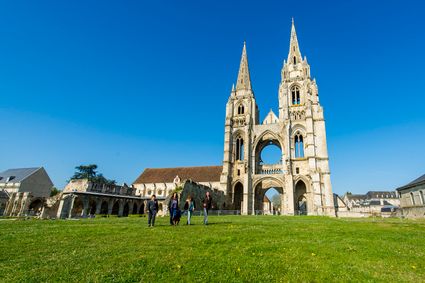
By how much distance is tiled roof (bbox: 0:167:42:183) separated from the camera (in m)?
44.0

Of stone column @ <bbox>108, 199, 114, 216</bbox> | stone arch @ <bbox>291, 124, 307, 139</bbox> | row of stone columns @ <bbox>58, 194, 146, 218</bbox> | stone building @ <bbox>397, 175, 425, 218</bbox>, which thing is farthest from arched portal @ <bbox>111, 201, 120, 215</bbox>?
stone building @ <bbox>397, 175, 425, 218</bbox>

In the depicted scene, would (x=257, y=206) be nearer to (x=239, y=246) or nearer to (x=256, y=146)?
(x=256, y=146)

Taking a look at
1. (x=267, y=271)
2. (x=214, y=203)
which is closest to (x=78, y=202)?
(x=214, y=203)

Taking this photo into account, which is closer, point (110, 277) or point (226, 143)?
point (110, 277)

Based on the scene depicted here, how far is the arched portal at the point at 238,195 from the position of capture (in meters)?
41.3

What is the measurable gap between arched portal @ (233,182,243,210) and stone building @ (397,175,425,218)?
2321 cm

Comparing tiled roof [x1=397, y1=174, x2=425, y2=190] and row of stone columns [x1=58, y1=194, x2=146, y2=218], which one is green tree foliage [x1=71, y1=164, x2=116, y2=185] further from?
tiled roof [x1=397, y1=174, x2=425, y2=190]

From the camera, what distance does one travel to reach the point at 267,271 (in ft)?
16.4

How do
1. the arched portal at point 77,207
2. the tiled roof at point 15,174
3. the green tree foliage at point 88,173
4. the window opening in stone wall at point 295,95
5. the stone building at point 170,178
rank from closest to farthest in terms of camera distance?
the arched portal at point 77,207
the window opening in stone wall at point 295,95
the tiled roof at point 15,174
the stone building at point 170,178
the green tree foliage at point 88,173

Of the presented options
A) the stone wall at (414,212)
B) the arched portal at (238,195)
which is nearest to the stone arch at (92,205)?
the arched portal at (238,195)

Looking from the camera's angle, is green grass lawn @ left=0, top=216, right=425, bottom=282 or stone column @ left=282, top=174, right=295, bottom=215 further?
stone column @ left=282, top=174, right=295, bottom=215

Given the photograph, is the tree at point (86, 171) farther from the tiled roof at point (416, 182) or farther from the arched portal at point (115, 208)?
the tiled roof at point (416, 182)

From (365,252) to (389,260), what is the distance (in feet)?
2.23

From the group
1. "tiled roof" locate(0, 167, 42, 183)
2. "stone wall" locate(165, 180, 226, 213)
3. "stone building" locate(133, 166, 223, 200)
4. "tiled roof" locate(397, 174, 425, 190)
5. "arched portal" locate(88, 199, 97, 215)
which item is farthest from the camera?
"stone building" locate(133, 166, 223, 200)
